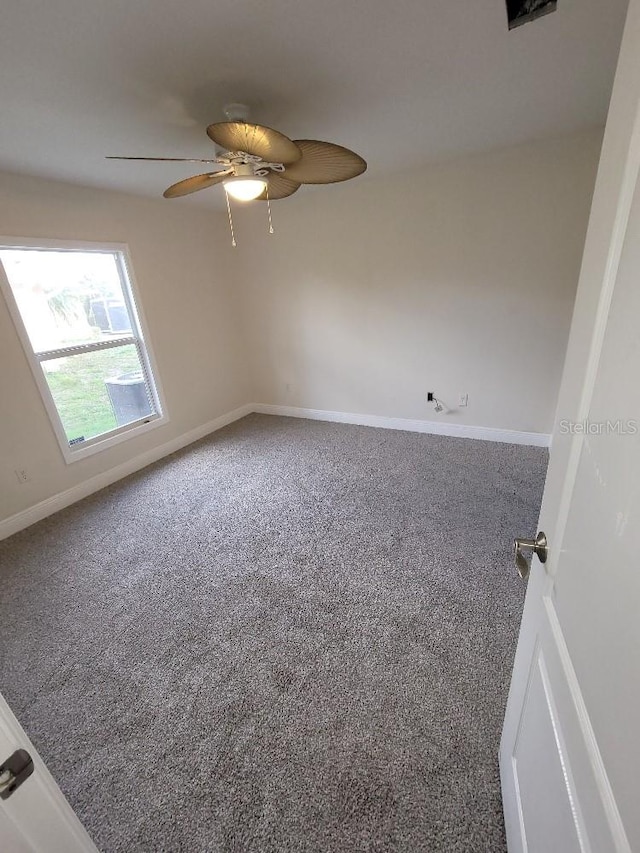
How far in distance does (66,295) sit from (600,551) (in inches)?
138

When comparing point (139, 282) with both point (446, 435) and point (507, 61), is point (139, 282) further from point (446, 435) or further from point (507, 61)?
point (446, 435)

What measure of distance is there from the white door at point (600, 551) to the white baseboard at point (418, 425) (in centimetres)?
288

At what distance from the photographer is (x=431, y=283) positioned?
3.24 metres

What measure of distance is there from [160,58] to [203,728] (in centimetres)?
252

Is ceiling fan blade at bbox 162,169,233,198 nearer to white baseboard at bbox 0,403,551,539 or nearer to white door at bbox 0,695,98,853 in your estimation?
white door at bbox 0,695,98,853

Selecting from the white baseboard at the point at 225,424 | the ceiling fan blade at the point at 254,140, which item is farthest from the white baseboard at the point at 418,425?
the ceiling fan blade at the point at 254,140

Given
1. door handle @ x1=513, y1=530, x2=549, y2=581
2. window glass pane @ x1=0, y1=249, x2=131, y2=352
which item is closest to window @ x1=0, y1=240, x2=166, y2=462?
window glass pane @ x1=0, y1=249, x2=131, y2=352

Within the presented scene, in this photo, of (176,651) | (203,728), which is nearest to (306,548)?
(176,651)

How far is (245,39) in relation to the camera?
128cm

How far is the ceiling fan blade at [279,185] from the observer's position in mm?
1835

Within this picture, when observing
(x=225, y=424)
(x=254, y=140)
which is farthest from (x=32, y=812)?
(x=225, y=424)

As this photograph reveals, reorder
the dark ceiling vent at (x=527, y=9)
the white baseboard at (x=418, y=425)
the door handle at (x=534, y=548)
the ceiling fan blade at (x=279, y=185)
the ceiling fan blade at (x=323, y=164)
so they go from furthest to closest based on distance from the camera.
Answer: the white baseboard at (x=418, y=425), the ceiling fan blade at (x=279, y=185), the ceiling fan blade at (x=323, y=164), the dark ceiling vent at (x=527, y=9), the door handle at (x=534, y=548)

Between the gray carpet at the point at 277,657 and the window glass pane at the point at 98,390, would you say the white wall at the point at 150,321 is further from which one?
the gray carpet at the point at 277,657

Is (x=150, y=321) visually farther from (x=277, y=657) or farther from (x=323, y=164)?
(x=277, y=657)
